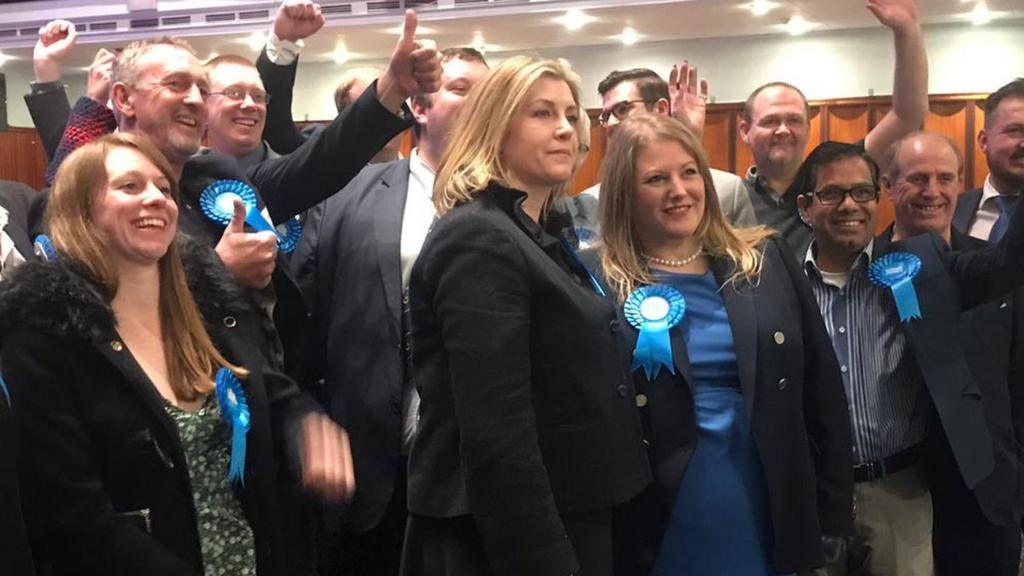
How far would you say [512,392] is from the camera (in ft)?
4.99

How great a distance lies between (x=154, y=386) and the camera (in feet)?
5.25

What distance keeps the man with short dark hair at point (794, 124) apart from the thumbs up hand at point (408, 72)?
3.25ft

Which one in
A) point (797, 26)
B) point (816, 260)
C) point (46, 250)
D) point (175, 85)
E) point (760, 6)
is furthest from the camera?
point (797, 26)

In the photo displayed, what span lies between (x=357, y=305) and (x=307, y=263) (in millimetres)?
219

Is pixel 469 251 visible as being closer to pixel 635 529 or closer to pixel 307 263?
pixel 635 529

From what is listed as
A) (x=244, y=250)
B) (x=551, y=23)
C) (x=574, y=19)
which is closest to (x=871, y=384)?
(x=244, y=250)

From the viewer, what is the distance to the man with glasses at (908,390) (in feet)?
7.44

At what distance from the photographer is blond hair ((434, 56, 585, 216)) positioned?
5.48 feet

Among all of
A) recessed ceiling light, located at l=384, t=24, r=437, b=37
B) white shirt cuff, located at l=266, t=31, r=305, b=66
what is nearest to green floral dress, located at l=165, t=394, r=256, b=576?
white shirt cuff, located at l=266, t=31, r=305, b=66

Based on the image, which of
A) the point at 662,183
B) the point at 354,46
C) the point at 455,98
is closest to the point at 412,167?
the point at 455,98

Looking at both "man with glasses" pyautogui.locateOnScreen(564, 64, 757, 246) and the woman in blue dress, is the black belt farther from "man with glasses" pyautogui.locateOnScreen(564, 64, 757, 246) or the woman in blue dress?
"man with glasses" pyautogui.locateOnScreen(564, 64, 757, 246)

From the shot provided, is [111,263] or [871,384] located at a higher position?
[111,263]

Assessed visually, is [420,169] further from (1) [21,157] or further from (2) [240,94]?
(1) [21,157]

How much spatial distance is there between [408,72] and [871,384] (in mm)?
1279
